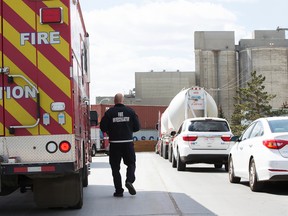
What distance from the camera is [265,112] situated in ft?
230

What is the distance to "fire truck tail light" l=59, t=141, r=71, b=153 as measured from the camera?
23.0 ft

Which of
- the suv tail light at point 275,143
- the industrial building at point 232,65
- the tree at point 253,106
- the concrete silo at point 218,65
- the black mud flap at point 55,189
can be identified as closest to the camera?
the black mud flap at point 55,189

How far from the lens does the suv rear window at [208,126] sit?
17.8 m

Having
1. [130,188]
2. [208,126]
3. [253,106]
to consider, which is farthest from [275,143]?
[253,106]

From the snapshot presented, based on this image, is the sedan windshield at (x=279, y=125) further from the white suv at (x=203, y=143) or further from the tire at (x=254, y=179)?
the white suv at (x=203, y=143)

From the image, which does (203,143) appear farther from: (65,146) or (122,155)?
(65,146)

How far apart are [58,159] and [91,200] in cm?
329

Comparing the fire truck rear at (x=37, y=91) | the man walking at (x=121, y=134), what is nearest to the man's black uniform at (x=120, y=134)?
the man walking at (x=121, y=134)

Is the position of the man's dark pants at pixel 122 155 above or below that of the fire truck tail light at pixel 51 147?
below

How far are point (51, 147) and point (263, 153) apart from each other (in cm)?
487

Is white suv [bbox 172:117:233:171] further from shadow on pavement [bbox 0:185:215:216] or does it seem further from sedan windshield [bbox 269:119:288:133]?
sedan windshield [bbox 269:119:288:133]

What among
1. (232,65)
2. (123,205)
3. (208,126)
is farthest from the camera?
(232,65)

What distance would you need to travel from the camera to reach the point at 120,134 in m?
10.3

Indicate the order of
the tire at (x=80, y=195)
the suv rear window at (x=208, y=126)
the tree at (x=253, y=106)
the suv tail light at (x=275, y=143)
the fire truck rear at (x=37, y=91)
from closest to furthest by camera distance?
the fire truck rear at (x=37, y=91) < the tire at (x=80, y=195) < the suv tail light at (x=275, y=143) < the suv rear window at (x=208, y=126) < the tree at (x=253, y=106)
